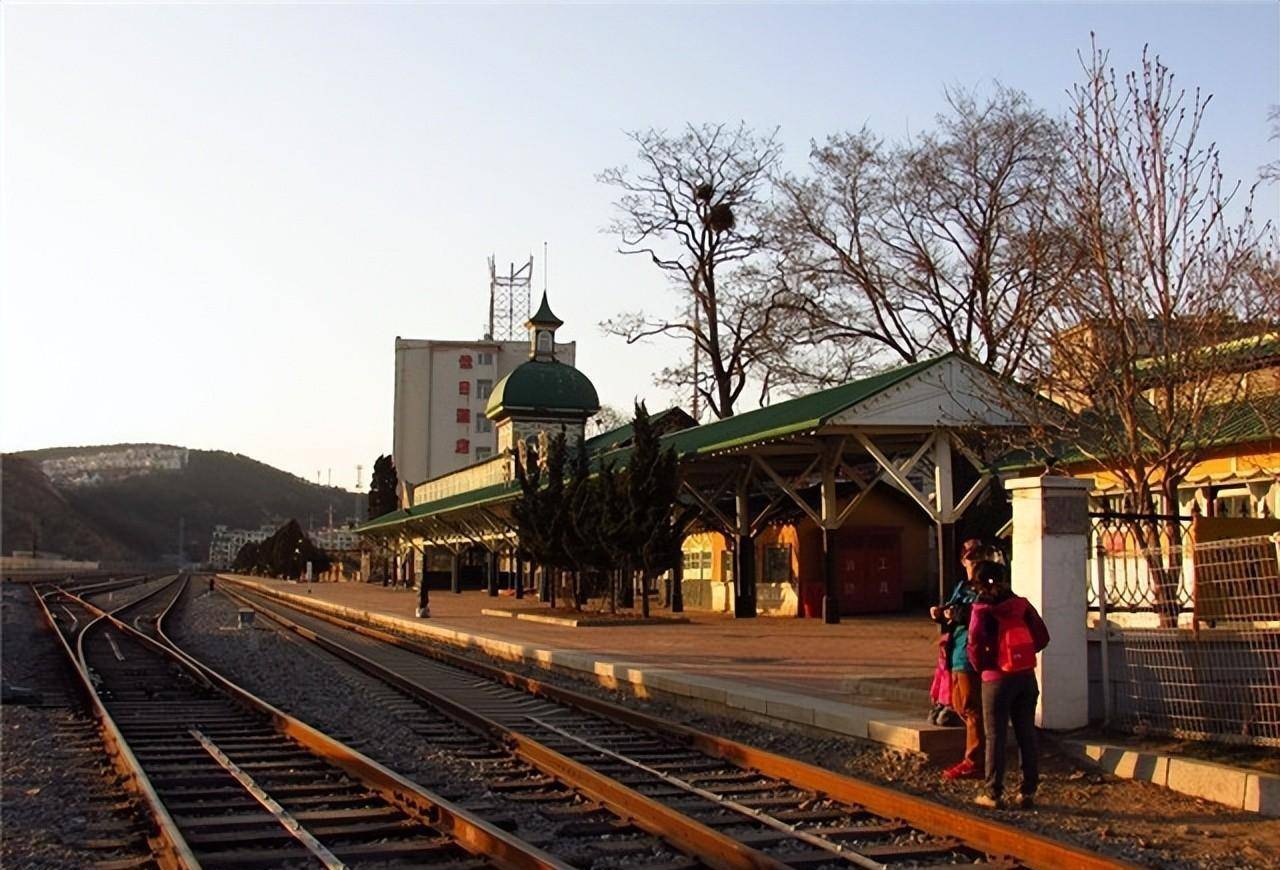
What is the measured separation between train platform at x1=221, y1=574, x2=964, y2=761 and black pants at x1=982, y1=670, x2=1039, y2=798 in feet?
4.96

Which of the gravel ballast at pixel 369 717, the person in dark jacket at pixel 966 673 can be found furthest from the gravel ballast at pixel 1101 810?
the gravel ballast at pixel 369 717

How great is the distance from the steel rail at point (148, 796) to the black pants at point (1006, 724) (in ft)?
15.6

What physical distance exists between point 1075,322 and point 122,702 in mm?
11760

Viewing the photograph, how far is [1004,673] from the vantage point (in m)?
Result: 8.52

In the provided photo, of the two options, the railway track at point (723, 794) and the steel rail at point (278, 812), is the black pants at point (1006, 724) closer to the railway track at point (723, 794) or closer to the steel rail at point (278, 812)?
the railway track at point (723, 794)

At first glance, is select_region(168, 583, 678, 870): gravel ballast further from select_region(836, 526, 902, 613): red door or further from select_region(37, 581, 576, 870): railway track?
select_region(836, 526, 902, 613): red door

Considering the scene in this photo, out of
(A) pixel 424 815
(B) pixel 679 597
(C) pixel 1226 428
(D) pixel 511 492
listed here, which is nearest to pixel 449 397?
(D) pixel 511 492

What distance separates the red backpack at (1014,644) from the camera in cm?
849

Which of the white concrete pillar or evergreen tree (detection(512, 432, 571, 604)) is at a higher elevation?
evergreen tree (detection(512, 432, 571, 604))

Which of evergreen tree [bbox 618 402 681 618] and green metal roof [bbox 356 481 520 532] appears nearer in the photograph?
evergreen tree [bbox 618 402 681 618]

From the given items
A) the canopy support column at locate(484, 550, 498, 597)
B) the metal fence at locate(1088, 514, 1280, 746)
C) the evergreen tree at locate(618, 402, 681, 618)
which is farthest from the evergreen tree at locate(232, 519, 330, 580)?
the metal fence at locate(1088, 514, 1280, 746)

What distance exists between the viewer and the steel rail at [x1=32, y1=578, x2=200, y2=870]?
705 centimetres

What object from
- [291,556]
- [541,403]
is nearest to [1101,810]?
[541,403]

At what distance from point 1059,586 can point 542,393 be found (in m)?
52.0
